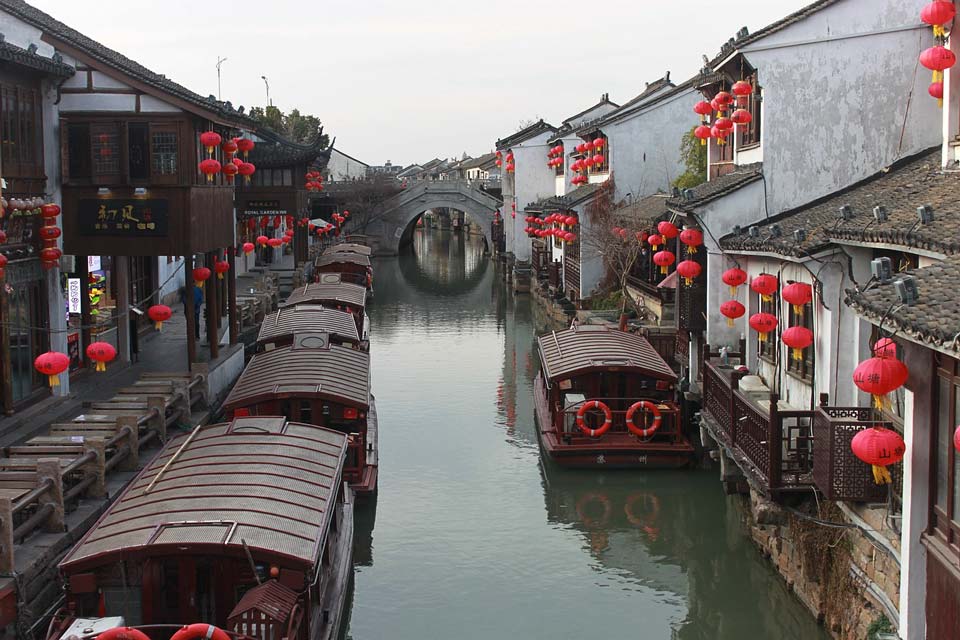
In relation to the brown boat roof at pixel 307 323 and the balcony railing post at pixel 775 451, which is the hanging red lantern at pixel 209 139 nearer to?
the brown boat roof at pixel 307 323

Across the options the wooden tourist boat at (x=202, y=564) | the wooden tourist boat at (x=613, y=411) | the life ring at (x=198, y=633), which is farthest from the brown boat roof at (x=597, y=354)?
the life ring at (x=198, y=633)

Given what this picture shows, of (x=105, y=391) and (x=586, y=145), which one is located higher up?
(x=586, y=145)

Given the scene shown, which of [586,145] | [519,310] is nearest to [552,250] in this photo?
[519,310]

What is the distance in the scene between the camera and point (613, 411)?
71.4 ft

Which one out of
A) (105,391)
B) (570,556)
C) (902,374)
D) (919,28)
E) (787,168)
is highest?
(919,28)

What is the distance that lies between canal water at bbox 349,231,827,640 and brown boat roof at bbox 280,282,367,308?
145 inches

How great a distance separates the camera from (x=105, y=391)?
21.7 m

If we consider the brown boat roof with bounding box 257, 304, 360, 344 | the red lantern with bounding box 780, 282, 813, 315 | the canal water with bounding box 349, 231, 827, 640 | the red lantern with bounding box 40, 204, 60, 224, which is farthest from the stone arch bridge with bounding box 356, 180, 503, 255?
the red lantern with bounding box 780, 282, 813, 315

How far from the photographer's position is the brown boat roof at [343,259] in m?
45.3

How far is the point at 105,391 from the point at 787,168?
12971 mm

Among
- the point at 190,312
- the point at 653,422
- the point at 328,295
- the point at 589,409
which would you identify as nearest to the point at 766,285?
the point at 653,422

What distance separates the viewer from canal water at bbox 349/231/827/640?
14992 mm

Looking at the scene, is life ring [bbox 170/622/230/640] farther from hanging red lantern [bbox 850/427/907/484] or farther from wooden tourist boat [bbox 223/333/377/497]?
wooden tourist boat [bbox 223/333/377/497]

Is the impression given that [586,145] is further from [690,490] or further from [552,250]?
[690,490]
